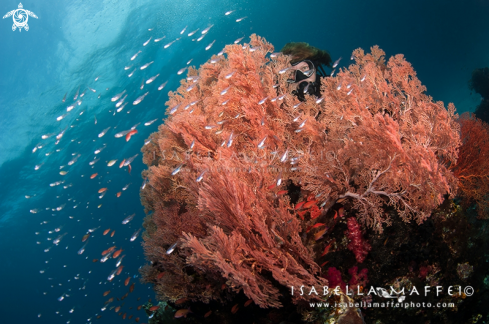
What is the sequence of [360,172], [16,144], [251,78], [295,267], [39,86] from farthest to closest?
1. [16,144]
2. [39,86]
3. [251,78]
4. [360,172]
5. [295,267]

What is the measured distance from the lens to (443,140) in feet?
11.7

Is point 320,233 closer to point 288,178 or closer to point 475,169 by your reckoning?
point 288,178

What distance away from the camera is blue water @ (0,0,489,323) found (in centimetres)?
2135

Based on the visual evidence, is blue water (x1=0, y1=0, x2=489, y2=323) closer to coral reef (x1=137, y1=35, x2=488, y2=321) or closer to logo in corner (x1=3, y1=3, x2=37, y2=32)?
logo in corner (x1=3, y1=3, x2=37, y2=32)

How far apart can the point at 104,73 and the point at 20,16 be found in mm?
7152

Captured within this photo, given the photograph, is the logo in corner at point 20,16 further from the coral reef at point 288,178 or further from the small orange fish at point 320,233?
the small orange fish at point 320,233

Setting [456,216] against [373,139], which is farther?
[456,216]

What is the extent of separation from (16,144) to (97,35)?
14.8 meters

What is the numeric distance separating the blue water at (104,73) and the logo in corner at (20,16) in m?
0.42

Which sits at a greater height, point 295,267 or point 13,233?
point 13,233

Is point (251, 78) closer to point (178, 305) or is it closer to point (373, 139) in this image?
point (373, 139)

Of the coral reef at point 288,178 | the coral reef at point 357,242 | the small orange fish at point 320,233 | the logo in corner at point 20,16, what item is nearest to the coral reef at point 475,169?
the coral reef at point 288,178

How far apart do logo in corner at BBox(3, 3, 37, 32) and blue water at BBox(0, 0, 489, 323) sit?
1.37ft

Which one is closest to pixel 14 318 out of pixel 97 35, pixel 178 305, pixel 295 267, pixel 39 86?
pixel 39 86
